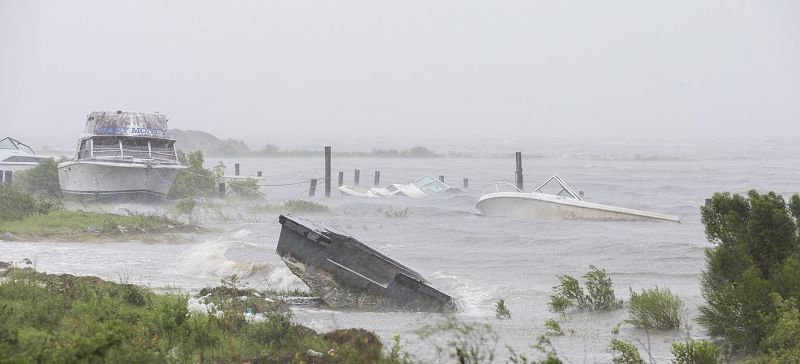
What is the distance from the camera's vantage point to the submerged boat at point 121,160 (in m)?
35.2

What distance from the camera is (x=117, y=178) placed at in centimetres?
3534

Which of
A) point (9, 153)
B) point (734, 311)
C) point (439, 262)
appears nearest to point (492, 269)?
point (439, 262)

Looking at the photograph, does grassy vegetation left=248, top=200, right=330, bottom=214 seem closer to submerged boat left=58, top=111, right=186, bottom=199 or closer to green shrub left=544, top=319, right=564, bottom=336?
submerged boat left=58, top=111, right=186, bottom=199

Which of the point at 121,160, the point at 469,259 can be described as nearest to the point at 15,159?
the point at 121,160

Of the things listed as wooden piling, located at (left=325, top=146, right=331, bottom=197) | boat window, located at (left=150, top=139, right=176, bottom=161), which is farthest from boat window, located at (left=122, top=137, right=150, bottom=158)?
wooden piling, located at (left=325, top=146, right=331, bottom=197)

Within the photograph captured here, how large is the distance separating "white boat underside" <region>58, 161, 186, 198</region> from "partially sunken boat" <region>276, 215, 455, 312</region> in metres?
22.2

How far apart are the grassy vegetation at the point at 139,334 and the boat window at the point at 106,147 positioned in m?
24.7

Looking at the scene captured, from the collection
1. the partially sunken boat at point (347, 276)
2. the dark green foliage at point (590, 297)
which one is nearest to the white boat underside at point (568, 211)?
the dark green foliage at point (590, 297)

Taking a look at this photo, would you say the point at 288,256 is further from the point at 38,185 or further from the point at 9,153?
the point at 9,153

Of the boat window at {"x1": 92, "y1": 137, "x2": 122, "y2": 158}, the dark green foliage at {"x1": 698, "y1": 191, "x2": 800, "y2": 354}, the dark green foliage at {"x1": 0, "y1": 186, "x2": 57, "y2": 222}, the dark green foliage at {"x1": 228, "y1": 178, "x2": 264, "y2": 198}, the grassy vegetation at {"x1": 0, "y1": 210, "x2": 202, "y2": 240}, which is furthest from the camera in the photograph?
the dark green foliage at {"x1": 228, "y1": 178, "x2": 264, "y2": 198}

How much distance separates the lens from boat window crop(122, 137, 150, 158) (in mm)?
36156

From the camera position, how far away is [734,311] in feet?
Result: 31.8

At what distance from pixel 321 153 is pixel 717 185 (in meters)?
67.4

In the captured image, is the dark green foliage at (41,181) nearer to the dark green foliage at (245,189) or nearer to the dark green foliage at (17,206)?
the dark green foliage at (245,189)
